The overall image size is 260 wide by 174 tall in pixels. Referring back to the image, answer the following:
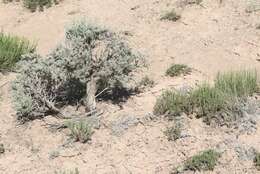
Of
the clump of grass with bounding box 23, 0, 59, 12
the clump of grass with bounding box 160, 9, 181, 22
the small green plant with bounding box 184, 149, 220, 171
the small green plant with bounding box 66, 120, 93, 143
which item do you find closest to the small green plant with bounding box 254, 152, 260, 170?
the small green plant with bounding box 184, 149, 220, 171

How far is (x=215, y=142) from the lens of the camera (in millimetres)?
6648

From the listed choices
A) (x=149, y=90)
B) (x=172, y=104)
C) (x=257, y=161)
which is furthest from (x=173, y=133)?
(x=149, y=90)

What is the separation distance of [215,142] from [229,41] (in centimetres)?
240

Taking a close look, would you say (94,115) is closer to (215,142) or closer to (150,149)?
(150,149)

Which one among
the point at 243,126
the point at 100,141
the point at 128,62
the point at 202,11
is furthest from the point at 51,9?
the point at 243,126

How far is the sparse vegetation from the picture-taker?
6.90 m

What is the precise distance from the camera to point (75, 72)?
24.7ft

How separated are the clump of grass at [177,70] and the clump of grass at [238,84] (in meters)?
0.78

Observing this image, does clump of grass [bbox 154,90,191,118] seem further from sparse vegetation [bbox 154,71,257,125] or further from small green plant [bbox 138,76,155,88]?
small green plant [bbox 138,76,155,88]

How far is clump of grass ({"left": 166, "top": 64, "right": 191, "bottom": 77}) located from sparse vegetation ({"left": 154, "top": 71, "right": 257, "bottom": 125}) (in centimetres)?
70

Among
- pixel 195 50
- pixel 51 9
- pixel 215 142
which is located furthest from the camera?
pixel 51 9

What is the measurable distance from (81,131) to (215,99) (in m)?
1.58

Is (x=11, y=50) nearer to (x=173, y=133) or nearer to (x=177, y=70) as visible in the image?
(x=177, y=70)

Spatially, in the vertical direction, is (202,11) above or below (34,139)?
above
